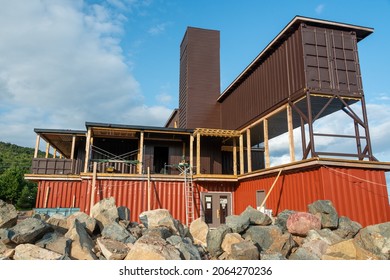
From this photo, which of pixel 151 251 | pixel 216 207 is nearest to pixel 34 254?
pixel 151 251

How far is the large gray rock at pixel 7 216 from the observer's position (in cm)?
812

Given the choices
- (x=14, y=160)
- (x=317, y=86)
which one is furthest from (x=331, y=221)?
(x=14, y=160)

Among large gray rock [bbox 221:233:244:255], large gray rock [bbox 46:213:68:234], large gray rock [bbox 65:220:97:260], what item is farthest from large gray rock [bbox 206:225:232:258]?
large gray rock [bbox 46:213:68:234]

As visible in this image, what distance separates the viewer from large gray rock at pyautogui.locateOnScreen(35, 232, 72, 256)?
677 cm

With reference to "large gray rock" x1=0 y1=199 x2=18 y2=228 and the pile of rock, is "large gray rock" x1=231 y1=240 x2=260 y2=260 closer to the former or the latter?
the pile of rock

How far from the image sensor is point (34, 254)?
257 inches

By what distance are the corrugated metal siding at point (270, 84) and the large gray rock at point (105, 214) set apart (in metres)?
10.2

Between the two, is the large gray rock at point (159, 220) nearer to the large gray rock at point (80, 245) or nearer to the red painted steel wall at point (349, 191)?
the large gray rock at point (80, 245)

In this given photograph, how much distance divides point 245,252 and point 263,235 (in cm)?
137

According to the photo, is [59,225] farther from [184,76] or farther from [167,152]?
[184,76]

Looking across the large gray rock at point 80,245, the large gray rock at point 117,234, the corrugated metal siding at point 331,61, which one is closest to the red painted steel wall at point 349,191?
the corrugated metal siding at point 331,61

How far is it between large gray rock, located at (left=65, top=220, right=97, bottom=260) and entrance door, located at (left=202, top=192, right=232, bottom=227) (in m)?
11.0

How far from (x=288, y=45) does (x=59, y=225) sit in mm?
13726

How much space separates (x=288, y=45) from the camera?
14.7 metres
